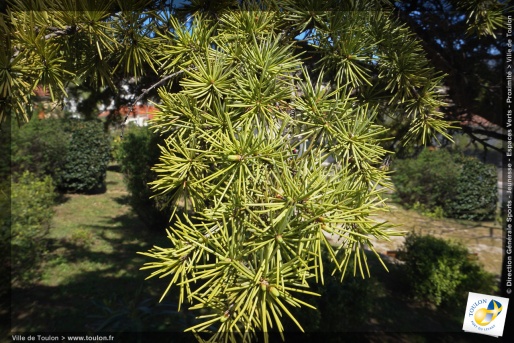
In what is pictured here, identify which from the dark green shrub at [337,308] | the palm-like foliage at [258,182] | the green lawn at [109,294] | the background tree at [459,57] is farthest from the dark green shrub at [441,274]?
the palm-like foliage at [258,182]

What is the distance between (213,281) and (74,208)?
10.7 meters

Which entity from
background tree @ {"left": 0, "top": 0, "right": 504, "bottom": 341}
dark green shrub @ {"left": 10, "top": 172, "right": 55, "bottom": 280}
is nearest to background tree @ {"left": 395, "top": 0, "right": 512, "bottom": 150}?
background tree @ {"left": 0, "top": 0, "right": 504, "bottom": 341}

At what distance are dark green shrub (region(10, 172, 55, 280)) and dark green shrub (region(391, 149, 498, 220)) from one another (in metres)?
10.4

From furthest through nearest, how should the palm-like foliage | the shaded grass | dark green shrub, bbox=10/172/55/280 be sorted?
1. dark green shrub, bbox=10/172/55/280
2. the shaded grass
3. the palm-like foliage

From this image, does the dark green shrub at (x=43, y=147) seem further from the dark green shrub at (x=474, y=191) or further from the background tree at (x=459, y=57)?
the dark green shrub at (x=474, y=191)

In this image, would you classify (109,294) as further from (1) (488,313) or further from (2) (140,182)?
(1) (488,313)

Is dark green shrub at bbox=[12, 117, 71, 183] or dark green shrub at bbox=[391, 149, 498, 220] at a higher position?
dark green shrub at bbox=[391, 149, 498, 220]

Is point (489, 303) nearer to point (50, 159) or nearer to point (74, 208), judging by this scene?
point (74, 208)

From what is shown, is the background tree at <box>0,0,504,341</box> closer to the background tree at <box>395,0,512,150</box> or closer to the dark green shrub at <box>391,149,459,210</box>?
the background tree at <box>395,0,512,150</box>

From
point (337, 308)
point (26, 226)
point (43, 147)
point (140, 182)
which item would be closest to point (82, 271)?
point (26, 226)

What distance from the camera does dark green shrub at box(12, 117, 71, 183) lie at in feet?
28.6

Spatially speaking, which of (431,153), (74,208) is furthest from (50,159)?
(431,153)

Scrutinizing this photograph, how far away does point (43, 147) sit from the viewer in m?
9.87

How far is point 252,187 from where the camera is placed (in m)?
1.01
